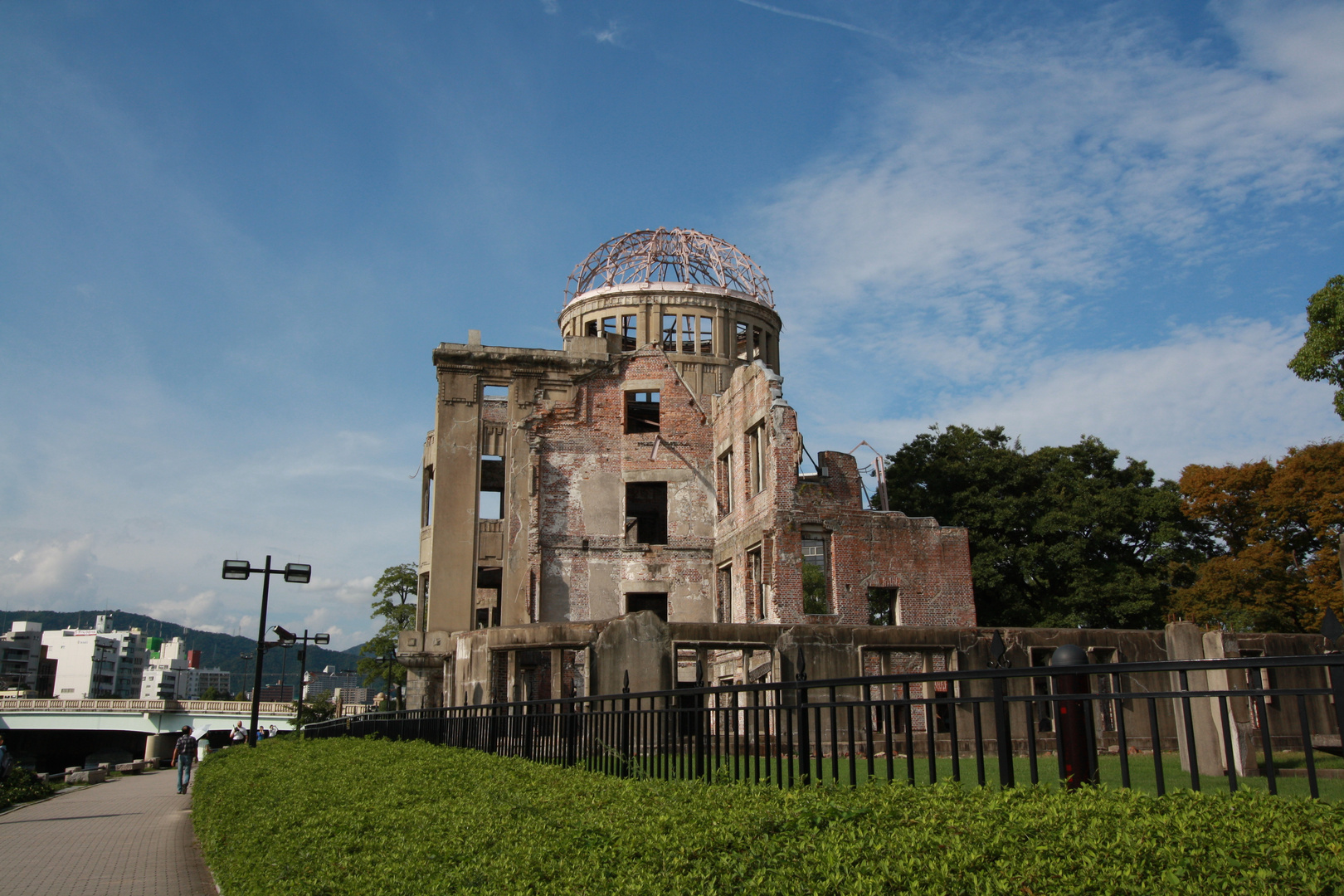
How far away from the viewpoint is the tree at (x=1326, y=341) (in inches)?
792

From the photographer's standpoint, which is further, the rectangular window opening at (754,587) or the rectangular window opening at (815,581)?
the rectangular window opening at (754,587)

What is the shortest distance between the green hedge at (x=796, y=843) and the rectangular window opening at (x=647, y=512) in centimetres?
2871

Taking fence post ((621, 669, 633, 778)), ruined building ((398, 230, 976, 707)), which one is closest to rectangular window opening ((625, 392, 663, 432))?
ruined building ((398, 230, 976, 707))

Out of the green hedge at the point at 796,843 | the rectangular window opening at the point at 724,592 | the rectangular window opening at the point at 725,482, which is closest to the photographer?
the green hedge at the point at 796,843

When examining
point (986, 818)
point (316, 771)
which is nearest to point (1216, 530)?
point (316, 771)

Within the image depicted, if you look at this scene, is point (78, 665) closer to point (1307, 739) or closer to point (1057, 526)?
point (1057, 526)

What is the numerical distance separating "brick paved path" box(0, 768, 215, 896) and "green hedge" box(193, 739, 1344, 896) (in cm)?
488

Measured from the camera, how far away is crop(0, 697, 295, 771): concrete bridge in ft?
200

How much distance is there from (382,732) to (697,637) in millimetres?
6489

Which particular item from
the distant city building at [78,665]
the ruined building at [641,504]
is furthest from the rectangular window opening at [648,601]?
the distant city building at [78,665]

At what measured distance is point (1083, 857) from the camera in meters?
3.40

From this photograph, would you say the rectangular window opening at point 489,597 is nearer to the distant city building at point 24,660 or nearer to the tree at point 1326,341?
the tree at point 1326,341

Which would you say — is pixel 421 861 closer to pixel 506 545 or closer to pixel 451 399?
pixel 506 545

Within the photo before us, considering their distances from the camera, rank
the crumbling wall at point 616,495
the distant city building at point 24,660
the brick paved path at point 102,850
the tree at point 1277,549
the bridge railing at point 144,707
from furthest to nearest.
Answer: the distant city building at point 24,660
the bridge railing at point 144,707
the tree at point 1277,549
the crumbling wall at point 616,495
the brick paved path at point 102,850
